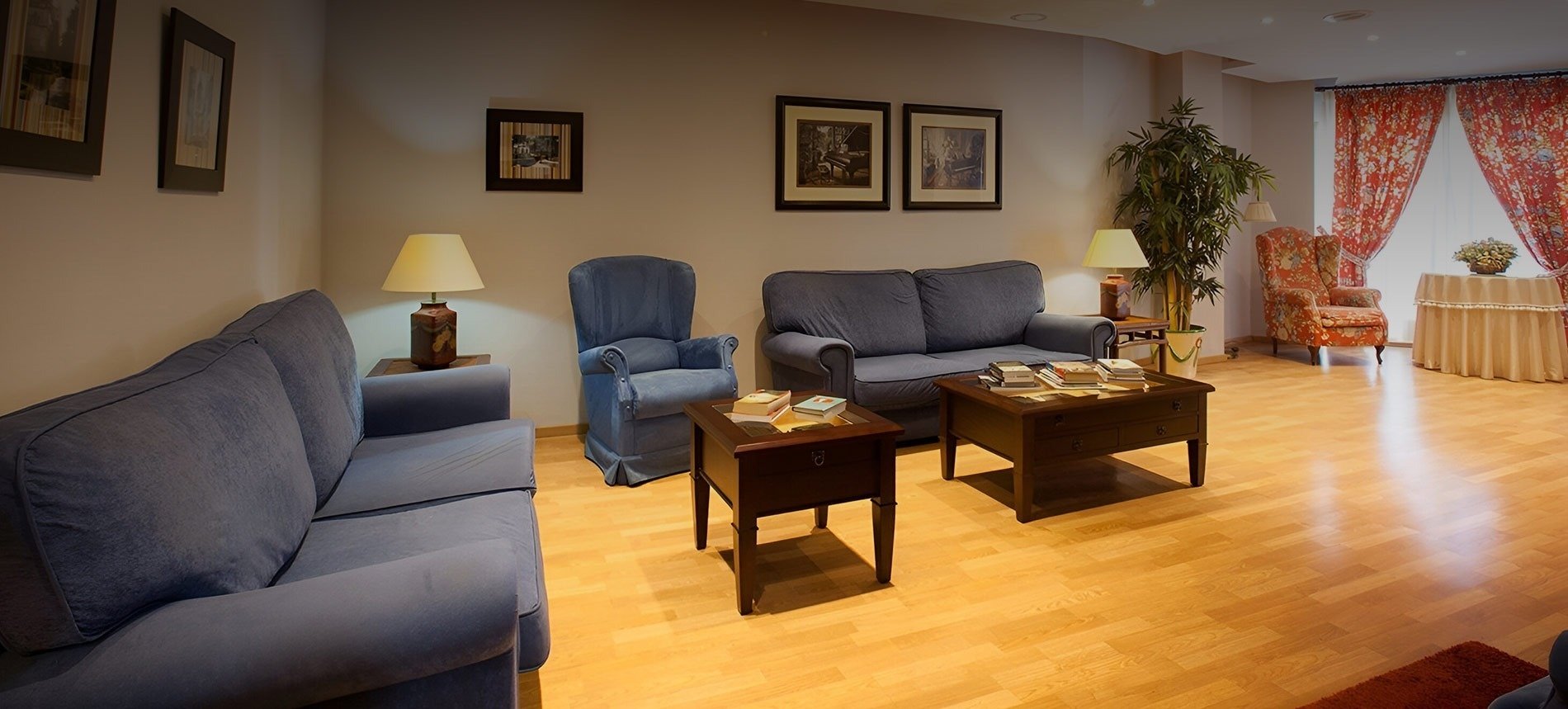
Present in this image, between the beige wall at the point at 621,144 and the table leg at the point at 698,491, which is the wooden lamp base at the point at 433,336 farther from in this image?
the table leg at the point at 698,491

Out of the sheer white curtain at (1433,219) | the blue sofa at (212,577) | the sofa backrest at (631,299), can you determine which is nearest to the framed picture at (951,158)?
the sofa backrest at (631,299)

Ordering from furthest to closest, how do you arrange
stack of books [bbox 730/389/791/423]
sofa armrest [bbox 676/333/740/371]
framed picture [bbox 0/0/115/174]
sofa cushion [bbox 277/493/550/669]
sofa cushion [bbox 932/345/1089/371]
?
sofa cushion [bbox 932/345/1089/371]
sofa armrest [bbox 676/333/740/371]
stack of books [bbox 730/389/791/423]
sofa cushion [bbox 277/493/550/669]
framed picture [bbox 0/0/115/174]

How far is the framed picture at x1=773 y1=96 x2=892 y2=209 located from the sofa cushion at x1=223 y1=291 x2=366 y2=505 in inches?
117

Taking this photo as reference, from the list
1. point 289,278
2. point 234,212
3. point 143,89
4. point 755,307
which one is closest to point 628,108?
point 755,307

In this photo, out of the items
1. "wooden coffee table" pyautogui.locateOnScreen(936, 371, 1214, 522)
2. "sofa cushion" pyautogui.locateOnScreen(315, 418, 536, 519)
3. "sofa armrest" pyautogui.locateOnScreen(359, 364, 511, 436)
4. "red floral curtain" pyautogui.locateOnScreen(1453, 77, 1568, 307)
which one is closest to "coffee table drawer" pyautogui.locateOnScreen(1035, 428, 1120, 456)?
"wooden coffee table" pyautogui.locateOnScreen(936, 371, 1214, 522)

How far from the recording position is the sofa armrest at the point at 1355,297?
23.7 ft

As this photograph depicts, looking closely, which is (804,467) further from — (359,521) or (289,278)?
(289,278)

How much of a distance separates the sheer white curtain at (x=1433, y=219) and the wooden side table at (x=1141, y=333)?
340 centimetres

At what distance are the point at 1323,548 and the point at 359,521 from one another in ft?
10.3

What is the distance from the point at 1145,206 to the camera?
6.24 metres

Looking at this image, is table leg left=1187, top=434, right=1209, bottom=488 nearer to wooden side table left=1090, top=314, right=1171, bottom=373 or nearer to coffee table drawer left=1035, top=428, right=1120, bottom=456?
coffee table drawer left=1035, top=428, right=1120, bottom=456

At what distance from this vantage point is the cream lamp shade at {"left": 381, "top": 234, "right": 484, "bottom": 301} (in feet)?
12.2

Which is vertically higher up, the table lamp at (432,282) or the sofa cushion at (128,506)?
the table lamp at (432,282)

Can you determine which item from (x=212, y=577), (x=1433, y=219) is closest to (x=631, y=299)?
(x=212, y=577)
